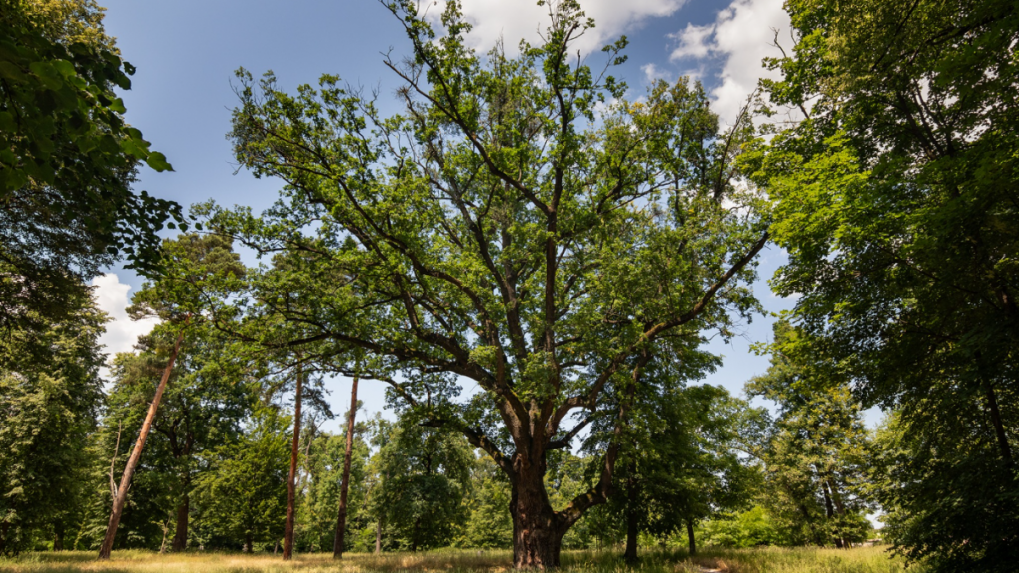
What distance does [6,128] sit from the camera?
190 cm

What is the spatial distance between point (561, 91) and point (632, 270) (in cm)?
486

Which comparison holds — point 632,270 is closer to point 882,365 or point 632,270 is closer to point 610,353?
point 610,353

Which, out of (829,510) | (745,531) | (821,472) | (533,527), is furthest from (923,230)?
(745,531)

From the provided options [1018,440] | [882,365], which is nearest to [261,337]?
[882,365]

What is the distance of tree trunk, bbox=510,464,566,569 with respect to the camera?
12172 mm

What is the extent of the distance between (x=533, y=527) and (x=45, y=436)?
76.2ft

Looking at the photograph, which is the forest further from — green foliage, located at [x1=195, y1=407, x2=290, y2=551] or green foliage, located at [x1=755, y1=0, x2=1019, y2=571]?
green foliage, located at [x1=195, y1=407, x2=290, y2=551]

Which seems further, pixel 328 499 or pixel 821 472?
pixel 328 499

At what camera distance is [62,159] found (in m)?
3.54

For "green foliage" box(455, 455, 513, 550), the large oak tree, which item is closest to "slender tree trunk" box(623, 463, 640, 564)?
the large oak tree

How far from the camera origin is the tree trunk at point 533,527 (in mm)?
12172

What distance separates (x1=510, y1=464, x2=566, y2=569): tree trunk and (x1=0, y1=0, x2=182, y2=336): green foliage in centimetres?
1083

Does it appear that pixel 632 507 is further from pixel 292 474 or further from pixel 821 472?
pixel 292 474

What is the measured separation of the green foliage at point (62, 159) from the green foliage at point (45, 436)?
9696 mm
